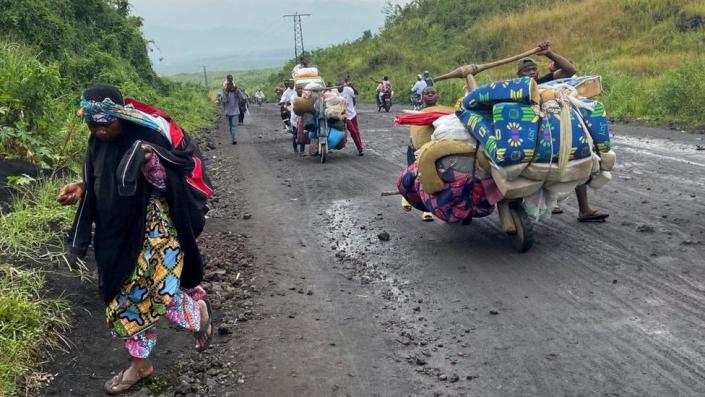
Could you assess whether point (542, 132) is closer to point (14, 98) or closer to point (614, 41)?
point (14, 98)

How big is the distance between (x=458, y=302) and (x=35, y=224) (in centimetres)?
421

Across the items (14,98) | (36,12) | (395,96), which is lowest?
(395,96)

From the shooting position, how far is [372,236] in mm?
7773

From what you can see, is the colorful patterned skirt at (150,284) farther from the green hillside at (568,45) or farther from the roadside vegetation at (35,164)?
the green hillside at (568,45)

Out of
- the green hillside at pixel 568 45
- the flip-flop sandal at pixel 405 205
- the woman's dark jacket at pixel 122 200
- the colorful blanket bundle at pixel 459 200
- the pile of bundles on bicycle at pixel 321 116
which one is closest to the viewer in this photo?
the woman's dark jacket at pixel 122 200

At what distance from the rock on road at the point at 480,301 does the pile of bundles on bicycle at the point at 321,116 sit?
506 centimetres

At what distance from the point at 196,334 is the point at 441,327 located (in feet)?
5.71

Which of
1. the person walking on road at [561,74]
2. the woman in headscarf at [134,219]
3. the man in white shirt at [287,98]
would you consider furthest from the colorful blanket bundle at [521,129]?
the man in white shirt at [287,98]

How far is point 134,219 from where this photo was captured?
14.0 ft

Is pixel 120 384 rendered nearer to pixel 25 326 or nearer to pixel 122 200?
pixel 25 326

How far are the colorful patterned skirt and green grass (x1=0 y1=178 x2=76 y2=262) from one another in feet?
7.01

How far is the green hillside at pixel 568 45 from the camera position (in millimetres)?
18672

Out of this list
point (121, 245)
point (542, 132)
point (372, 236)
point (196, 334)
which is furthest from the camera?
point (372, 236)

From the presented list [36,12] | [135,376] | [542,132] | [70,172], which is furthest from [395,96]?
[135,376]
